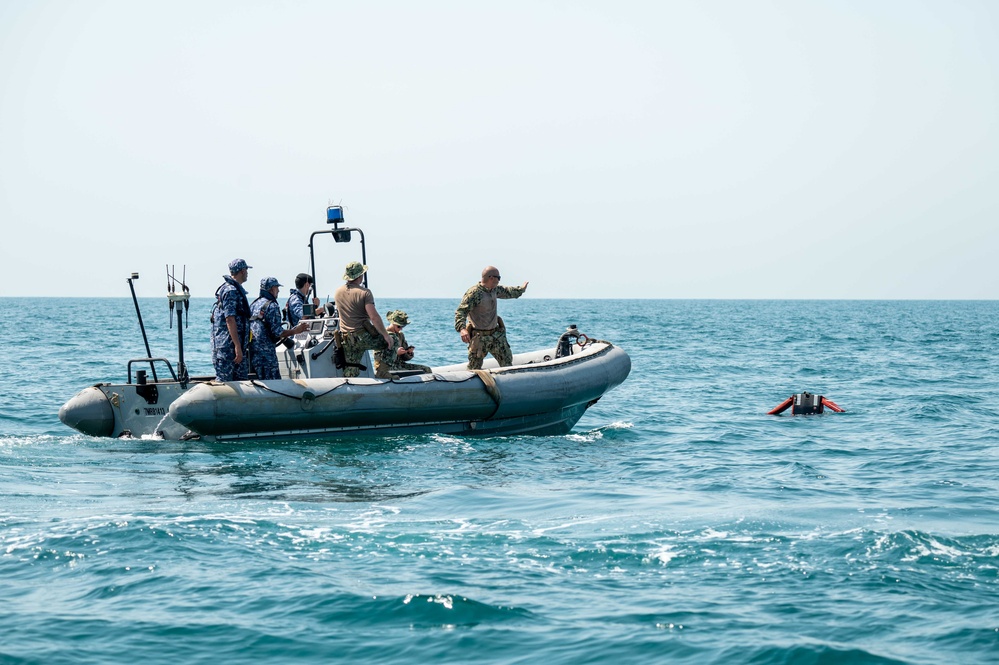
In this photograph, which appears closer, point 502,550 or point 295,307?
point 502,550

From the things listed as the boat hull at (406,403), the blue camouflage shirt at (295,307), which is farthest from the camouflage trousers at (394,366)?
the blue camouflage shirt at (295,307)

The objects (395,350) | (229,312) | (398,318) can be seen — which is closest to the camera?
(229,312)

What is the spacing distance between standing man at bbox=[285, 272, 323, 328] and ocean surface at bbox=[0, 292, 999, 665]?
5.30ft

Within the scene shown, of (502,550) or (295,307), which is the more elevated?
(295,307)

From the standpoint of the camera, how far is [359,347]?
38.6 ft

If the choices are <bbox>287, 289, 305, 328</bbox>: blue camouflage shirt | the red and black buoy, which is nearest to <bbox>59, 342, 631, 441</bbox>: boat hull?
<bbox>287, 289, 305, 328</bbox>: blue camouflage shirt

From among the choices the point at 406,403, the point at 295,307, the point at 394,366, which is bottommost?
the point at 406,403

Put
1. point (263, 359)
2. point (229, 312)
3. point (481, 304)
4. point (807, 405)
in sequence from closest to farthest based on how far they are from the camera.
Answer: point (229, 312)
point (263, 359)
point (481, 304)
point (807, 405)

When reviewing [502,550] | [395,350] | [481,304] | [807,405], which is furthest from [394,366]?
[807,405]

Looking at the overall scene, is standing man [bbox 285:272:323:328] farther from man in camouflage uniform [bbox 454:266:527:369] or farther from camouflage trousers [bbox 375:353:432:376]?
man in camouflage uniform [bbox 454:266:527:369]

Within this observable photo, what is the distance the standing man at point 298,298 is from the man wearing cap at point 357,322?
0.61 meters

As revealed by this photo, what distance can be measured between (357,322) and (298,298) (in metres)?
0.96

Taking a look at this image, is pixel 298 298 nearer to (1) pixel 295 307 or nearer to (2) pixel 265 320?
(1) pixel 295 307

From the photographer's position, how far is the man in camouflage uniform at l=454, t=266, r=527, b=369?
12.3m
